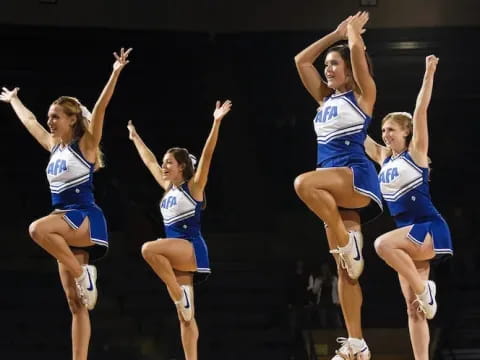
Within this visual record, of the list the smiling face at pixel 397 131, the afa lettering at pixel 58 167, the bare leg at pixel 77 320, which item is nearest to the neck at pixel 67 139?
the afa lettering at pixel 58 167

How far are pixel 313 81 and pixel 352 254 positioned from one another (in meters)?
0.93

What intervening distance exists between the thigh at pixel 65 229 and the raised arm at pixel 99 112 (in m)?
0.41

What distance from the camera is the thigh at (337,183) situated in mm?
4195

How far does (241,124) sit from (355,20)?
4493 millimetres

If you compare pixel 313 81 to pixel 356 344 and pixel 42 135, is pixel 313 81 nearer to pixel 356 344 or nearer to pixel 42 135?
pixel 356 344

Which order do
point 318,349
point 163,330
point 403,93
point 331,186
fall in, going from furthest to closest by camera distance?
1. point 403,93
2. point 163,330
3. point 318,349
4. point 331,186

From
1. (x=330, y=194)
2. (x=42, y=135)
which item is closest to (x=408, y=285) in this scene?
(x=330, y=194)

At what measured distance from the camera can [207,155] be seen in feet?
17.2

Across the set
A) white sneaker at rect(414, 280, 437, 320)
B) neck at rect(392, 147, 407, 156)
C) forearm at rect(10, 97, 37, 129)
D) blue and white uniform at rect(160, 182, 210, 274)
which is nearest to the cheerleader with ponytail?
blue and white uniform at rect(160, 182, 210, 274)

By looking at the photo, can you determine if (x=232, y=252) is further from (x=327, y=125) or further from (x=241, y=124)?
(x=327, y=125)

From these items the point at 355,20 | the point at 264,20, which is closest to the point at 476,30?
the point at 264,20

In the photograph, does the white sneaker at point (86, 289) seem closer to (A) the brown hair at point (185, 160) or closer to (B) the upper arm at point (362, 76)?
(A) the brown hair at point (185, 160)

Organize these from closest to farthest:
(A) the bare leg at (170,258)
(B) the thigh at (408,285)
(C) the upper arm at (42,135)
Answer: (B) the thigh at (408,285)
(C) the upper arm at (42,135)
(A) the bare leg at (170,258)

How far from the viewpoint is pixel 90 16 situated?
8.23m
